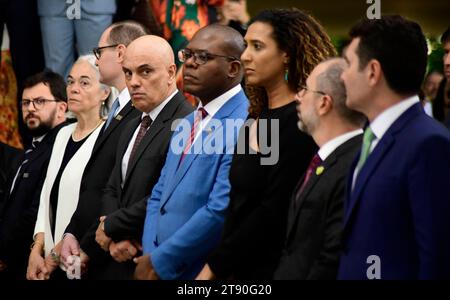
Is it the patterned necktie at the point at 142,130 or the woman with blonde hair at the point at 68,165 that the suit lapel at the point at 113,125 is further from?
the patterned necktie at the point at 142,130

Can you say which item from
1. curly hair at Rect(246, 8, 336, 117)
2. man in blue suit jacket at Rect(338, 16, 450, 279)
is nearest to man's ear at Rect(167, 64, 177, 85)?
curly hair at Rect(246, 8, 336, 117)

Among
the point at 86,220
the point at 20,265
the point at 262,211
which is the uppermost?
the point at 262,211

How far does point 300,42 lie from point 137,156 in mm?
1174

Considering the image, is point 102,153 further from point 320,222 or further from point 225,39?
point 320,222

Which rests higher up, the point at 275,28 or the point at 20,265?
the point at 275,28

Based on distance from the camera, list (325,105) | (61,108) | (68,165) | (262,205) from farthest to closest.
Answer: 1. (61,108)
2. (68,165)
3. (262,205)
4. (325,105)

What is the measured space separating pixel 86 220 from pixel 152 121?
26.4 inches

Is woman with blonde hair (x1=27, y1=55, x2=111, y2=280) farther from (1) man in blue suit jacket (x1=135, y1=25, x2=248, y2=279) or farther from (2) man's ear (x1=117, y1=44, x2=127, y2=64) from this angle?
(1) man in blue suit jacket (x1=135, y1=25, x2=248, y2=279)

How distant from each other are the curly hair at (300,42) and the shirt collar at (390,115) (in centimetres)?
74

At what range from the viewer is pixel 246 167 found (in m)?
4.09

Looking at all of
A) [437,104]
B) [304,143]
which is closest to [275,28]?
[304,143]

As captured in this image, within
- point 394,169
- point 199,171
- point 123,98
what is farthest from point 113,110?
point 394,169

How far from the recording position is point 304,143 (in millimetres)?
4059
